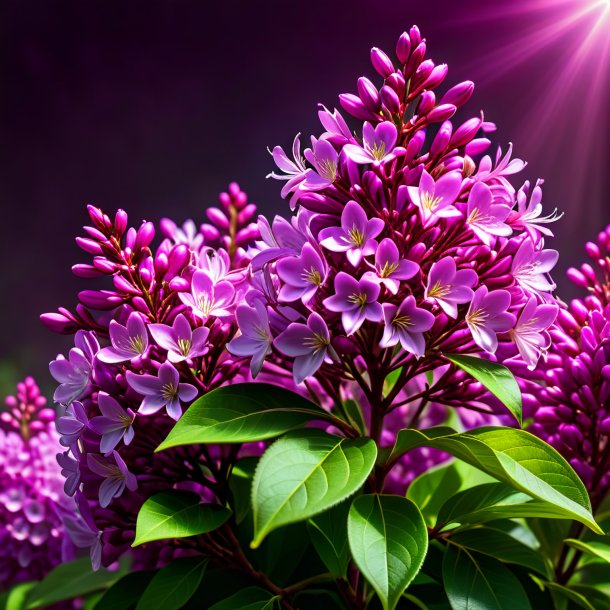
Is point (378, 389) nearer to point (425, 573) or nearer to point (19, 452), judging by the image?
point (425, 573)

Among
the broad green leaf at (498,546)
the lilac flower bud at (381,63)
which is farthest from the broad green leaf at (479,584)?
the lilac flower bud at (381,63)

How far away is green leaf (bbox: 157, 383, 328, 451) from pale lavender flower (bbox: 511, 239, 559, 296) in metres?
0.21

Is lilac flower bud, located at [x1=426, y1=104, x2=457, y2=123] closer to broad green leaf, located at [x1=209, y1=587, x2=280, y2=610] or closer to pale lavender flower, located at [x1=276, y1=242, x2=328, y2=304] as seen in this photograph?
pale lavender flower, located at [x1=276, y1=242, x2=328, y2=304]

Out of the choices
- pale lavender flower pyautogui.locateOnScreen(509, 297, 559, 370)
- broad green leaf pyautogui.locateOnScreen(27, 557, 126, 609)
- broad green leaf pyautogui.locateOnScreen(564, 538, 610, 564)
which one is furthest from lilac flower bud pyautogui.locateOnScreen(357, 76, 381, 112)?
broad green leaf pyautogui.locateOnScreen(27, 557, 126, 609)

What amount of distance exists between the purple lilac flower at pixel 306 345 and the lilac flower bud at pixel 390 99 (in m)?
0.21

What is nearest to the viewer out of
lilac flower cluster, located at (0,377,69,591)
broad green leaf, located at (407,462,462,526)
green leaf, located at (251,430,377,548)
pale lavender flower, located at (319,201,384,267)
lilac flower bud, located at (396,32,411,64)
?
green leaf, located at (251,430,377,548)

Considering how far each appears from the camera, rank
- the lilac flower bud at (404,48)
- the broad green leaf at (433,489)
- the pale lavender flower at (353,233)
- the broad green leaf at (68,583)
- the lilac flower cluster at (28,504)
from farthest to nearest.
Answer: the lilac flower cluster at (28,504) < the broad green leaf at (68,583) < the broad green leaf at (433,489) < the lilac flower bud at (404,48) < the pale lavender flower at (353,233)

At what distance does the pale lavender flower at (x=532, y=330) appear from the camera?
0.70 meters

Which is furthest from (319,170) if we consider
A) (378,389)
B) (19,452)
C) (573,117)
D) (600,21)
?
(573,117)

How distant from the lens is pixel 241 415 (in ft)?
2.21

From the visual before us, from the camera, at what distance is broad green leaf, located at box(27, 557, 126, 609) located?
1003 millimetres

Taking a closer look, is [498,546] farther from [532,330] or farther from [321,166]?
[321,166]

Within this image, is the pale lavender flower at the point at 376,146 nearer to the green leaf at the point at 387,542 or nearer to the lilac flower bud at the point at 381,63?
the lilac flower bud at the point at 381,63

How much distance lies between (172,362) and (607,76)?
4.86ft
